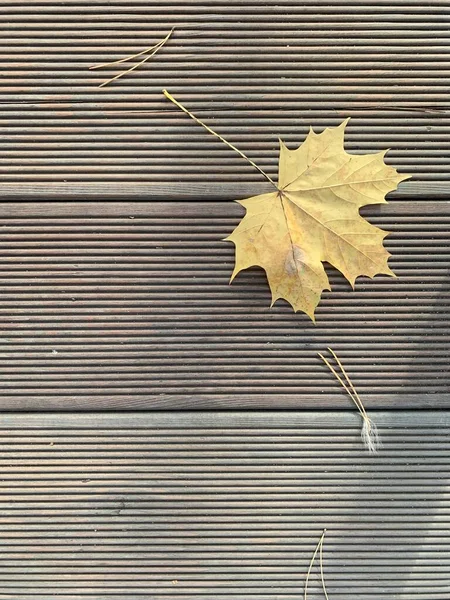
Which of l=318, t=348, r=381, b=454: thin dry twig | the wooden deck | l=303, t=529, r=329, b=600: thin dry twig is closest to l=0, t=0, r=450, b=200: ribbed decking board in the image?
the wooden deck

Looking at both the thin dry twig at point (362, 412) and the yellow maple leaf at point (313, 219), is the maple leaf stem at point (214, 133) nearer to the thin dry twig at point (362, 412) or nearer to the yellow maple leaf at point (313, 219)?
the yellow maple leaf at point (313, 219)

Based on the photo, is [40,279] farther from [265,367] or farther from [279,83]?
[279,83]

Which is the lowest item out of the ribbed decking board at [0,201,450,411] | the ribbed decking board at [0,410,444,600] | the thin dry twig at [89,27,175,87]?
the ribbed decking board at [0,410,444,600]

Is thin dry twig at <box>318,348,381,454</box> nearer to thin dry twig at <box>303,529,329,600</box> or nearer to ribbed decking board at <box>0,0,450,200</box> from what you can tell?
thin dry twig at <box>303,529,329,600</box>

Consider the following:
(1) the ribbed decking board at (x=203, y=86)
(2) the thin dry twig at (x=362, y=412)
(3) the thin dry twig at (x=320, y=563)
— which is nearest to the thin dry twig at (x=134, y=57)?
(1) the ribbed decking board at (x=203, y=86)

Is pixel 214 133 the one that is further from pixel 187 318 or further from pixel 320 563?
pixel 320 563

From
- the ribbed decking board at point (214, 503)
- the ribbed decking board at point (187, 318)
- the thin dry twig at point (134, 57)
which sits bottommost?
the ribbed decking board at point (214, 503)
